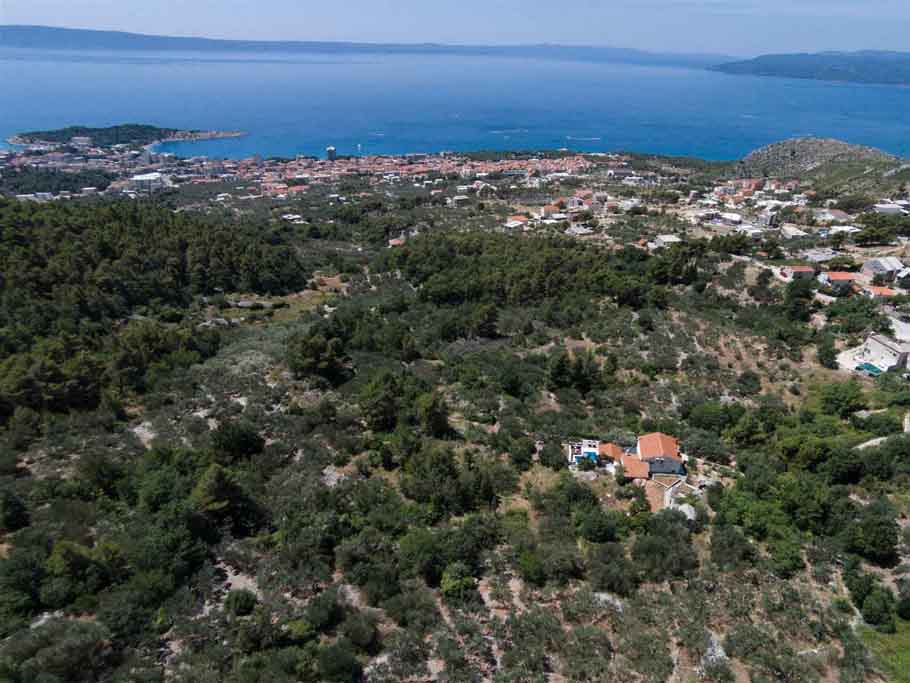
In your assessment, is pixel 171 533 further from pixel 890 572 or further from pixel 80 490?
pixel 890 572

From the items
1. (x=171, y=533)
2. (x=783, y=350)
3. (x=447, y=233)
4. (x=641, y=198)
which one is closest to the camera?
(x=171, y=533)

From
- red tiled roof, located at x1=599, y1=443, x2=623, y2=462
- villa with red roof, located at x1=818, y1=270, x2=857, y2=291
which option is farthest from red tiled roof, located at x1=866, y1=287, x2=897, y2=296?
red tiled roof, located at x1=599, y1=443, x2=623, y2=462

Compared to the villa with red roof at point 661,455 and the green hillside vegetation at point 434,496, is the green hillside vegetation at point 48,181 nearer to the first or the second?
the green hillside vegetation at point 434,496

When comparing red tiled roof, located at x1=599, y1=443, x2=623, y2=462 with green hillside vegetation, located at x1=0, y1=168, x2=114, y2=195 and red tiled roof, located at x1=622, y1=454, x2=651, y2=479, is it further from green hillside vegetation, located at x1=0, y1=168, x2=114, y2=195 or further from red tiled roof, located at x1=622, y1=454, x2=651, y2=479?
green hillside vegetation, located at x1=0, y1=168, x2=114, y2=195

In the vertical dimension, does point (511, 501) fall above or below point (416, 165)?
below

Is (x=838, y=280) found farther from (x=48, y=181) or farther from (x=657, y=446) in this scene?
(x=48, y=181)

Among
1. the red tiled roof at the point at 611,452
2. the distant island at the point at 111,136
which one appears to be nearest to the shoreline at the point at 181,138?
the distant island at the point at 111,136

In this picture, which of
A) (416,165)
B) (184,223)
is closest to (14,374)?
(184,223)
